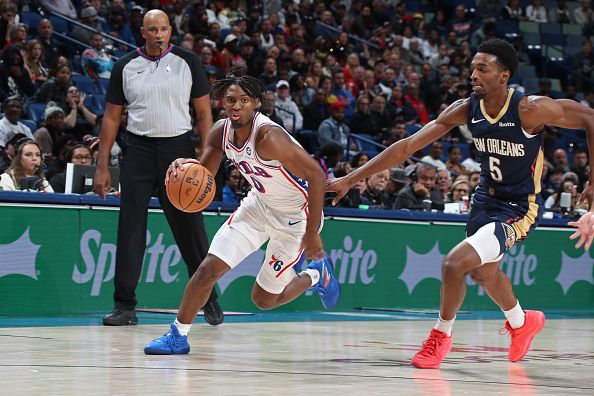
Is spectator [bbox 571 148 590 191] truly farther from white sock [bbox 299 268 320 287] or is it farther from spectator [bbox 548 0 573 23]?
white sock [bbox 299 268 320 287]

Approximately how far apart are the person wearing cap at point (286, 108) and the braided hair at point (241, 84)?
9.53 metres

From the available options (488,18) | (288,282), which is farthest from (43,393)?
(488,18)

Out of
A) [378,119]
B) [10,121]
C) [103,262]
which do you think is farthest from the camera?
[378,119]

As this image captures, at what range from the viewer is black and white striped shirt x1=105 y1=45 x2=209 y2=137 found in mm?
9164

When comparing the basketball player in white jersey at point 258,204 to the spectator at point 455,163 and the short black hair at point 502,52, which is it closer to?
the short black hair at point 502,52

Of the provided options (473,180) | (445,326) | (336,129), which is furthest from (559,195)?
(445,326)

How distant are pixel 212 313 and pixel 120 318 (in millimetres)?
813

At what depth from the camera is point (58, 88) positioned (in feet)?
46.8

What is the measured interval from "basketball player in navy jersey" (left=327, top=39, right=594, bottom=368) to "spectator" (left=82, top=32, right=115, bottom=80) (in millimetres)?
9538

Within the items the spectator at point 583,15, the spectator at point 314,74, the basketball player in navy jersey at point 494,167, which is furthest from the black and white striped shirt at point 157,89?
the spectator at point 583,15

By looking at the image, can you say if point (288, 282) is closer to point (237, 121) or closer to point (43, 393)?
point (237, 121)

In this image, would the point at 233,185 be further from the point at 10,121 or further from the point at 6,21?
the point at 6,21

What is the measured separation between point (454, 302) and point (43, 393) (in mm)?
2721

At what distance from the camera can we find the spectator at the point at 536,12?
82.6ft
